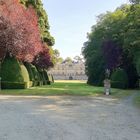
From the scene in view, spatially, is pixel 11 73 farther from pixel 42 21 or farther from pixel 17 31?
pixel 42 21

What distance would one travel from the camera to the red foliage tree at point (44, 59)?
52.7 m

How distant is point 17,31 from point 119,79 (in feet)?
59.8

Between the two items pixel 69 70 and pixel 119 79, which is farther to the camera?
pixel 69 70

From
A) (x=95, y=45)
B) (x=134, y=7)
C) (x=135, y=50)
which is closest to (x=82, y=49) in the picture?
(x=95, y=45)

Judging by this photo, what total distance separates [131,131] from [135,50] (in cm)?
2676

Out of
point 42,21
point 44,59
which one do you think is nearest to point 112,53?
point 44,59

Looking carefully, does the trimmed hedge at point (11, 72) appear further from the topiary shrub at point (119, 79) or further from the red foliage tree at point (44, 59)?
the topiary shrub at point (119, 79)

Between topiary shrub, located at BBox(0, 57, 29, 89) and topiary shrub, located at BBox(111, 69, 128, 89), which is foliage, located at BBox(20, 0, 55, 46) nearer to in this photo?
topiary shrub, located at BBox(111, 69, 128, 89)

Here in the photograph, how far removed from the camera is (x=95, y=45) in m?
63.1

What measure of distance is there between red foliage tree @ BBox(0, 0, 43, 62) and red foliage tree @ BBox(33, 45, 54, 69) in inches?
539

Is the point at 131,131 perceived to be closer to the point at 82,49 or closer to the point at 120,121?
the point at 120,121

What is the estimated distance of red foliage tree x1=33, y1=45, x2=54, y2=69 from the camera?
5272 centimetres

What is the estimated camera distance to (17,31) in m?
36.0

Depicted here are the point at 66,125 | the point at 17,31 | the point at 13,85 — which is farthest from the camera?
the point at 17,31
